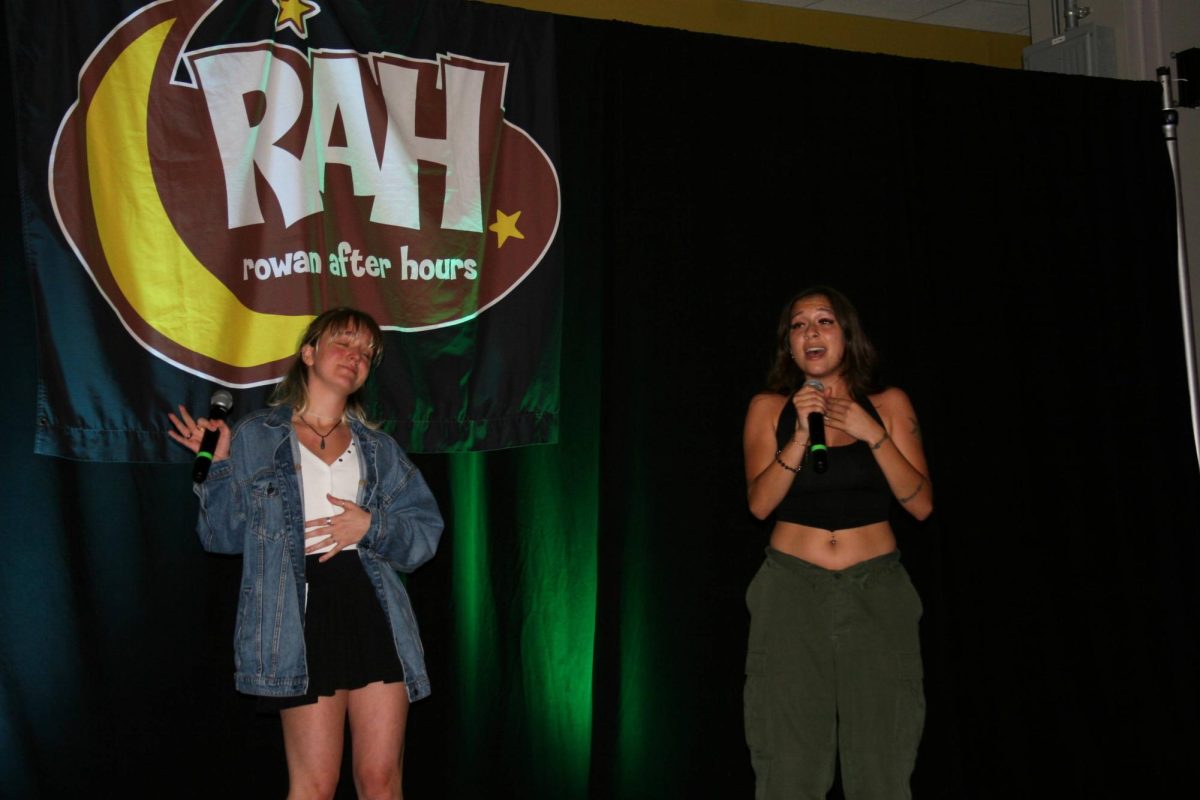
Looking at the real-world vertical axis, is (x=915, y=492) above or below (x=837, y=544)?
above

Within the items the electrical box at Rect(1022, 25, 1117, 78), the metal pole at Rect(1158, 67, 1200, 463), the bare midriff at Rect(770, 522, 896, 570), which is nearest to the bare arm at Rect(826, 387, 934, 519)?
the bare midriff at Rect(770, 522, 896, 570)

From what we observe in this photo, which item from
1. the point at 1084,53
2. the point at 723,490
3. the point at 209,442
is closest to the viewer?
A: the point at 209,442

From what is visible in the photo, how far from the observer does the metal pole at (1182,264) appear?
477 cm

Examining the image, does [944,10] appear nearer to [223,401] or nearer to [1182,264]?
[1182,264]

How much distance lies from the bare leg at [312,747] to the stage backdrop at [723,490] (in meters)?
0.76

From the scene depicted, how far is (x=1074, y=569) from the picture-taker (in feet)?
14.9

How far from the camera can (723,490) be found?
162 inches

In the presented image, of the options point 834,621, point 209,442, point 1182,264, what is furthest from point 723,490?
point 1182,264

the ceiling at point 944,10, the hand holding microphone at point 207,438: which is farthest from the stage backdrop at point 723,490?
the ceiling at point 944,10

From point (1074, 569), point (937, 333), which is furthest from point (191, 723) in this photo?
point (1074, 569)

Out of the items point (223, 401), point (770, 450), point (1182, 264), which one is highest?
point (1182, 264)

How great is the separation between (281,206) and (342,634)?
1.43m

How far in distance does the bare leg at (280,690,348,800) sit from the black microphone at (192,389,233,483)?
61cm

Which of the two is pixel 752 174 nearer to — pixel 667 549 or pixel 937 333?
pixel 937 333
